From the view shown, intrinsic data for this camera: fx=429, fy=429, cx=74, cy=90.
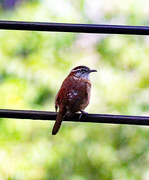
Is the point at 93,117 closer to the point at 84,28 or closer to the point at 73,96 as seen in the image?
the point at 84,28

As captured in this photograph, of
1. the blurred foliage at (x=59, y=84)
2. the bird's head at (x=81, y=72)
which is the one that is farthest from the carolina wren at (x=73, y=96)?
the blurred foliage at (x=59, y=84)

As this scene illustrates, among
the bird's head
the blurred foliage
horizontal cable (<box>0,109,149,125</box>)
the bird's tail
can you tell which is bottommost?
the blurred foliage

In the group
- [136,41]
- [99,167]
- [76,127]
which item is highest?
[136,41]

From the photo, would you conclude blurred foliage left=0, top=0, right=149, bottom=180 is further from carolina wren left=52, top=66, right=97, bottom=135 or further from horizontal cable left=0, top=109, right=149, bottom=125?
horizontal cable left=0, top=109, right=149, bottom=125

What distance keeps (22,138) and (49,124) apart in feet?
0.75

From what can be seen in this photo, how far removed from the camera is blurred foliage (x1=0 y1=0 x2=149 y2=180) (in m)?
2.95

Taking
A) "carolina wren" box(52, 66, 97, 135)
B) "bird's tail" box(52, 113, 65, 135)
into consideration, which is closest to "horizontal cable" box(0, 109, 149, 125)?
"bird's tail" box(52, 113, 65, 135)

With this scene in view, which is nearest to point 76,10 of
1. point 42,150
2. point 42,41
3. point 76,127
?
point 42,41

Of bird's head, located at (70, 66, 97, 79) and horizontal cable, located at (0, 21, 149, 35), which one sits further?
bird's head, located at (70, 66, 97, 79)

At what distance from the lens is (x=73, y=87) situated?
2.19m

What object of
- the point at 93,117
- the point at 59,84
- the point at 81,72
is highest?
the point at 93,117

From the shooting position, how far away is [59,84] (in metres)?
2.93

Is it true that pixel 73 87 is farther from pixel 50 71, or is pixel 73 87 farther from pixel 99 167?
pixel 99 167

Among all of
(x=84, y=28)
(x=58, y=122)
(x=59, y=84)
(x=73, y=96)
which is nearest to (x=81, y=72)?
(x=73, y=96)
